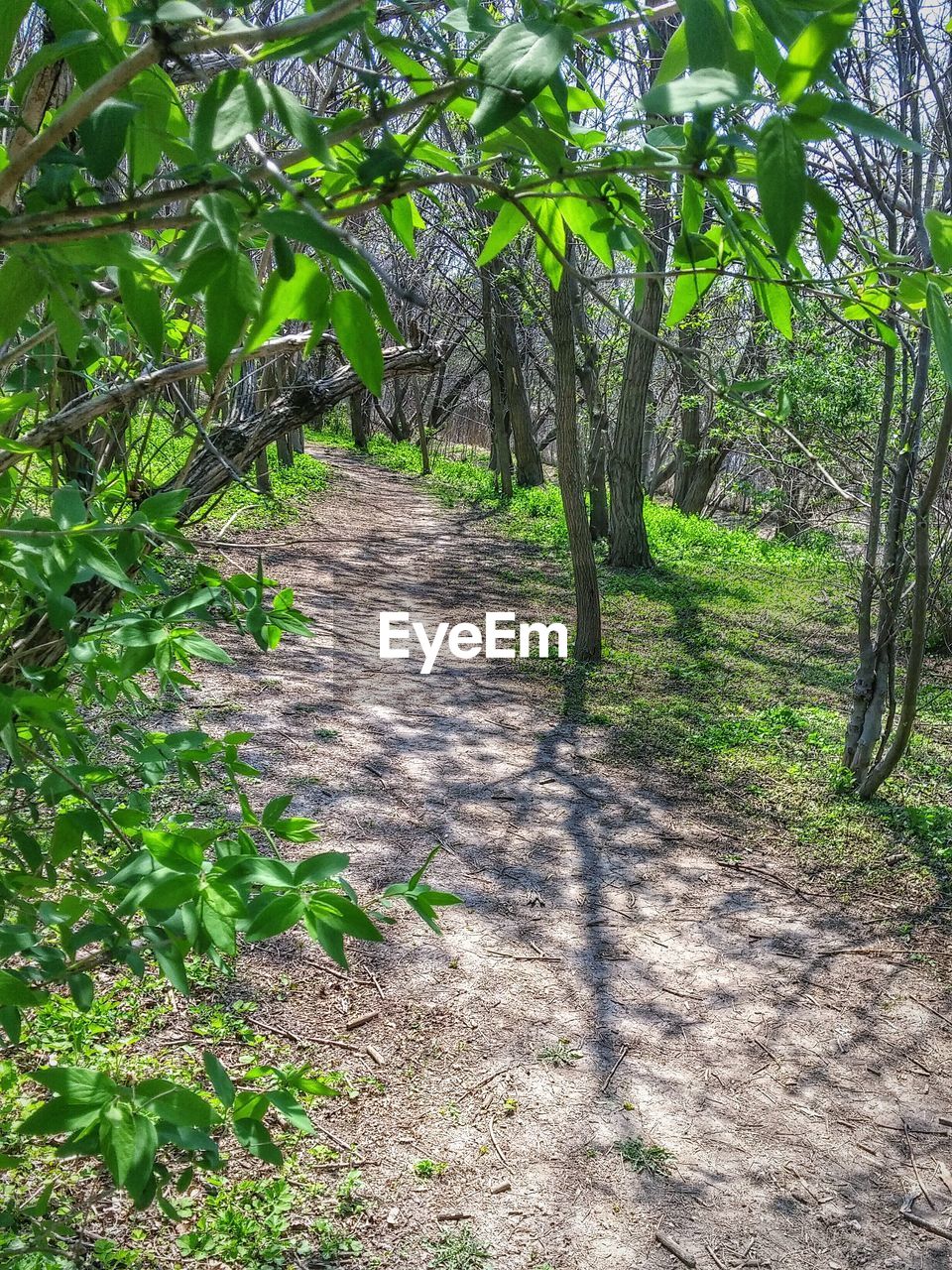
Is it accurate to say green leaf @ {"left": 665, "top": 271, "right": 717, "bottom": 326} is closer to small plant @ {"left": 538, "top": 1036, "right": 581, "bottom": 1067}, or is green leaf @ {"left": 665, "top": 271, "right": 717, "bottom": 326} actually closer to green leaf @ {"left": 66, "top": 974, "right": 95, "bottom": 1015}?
green leaf @ {"left": 66, "top": 974, "right": 95, "bottom": 1015}

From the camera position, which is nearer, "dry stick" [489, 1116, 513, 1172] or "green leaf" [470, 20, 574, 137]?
"green leaf" [470, 20, 574, 137]

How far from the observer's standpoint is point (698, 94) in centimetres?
53

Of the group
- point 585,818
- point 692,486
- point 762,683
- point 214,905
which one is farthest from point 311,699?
point 692,486

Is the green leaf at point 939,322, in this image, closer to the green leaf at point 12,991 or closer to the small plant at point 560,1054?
the green leaf at point 12,991

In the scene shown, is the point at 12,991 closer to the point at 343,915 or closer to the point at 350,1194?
the point at 343,915

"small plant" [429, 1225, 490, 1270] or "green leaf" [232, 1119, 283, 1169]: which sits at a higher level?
"green leaf" [232, 1119, 283, 1169]

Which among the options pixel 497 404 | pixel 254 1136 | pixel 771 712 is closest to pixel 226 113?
pixel 254 1136

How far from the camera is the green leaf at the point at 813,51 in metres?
0.51

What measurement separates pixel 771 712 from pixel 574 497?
229 cm

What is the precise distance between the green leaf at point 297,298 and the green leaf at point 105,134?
0.41 ft

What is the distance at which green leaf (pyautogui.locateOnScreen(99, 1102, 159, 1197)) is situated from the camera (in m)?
1.05

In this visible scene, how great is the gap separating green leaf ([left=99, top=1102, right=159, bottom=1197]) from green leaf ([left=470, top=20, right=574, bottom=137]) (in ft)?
3.42

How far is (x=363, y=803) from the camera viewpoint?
16.1 ft

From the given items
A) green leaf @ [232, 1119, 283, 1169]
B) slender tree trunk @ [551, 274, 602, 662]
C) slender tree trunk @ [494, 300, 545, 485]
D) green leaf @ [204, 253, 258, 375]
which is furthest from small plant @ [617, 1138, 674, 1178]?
slender tree trunk @ [494, 300, 545, 485]
